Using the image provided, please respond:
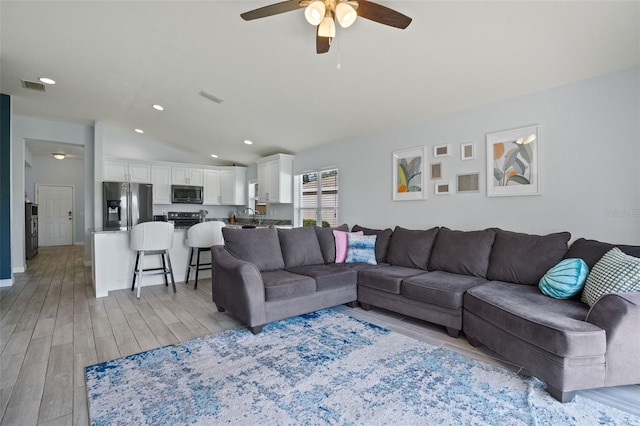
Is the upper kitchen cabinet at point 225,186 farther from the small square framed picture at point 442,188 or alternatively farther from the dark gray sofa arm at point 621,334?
the dark gray sofa arm at point 621,334

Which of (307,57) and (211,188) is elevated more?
(307,57)

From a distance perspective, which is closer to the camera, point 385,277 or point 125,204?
point 385,277

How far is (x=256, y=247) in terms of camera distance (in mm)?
3578

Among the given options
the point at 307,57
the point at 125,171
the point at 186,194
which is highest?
the point at 307,57

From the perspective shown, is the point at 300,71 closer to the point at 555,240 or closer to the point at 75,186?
the point at 555,240

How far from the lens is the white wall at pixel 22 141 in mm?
5316

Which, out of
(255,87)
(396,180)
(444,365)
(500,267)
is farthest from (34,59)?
(500,267)

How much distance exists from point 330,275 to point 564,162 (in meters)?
2.56

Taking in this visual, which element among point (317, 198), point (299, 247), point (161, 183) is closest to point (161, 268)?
point (299, 247)

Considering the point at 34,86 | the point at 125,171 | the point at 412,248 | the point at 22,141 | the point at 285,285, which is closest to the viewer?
the point at 285,285

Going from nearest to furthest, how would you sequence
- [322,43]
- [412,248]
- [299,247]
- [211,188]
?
[322,43], [412,248], [299,247], [211,188]

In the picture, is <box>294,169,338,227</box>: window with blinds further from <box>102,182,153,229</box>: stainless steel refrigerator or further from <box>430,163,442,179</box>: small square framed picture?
<box>102,182,153,229</box>: stainless steel refrigerator

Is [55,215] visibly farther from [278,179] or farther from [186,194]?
[278,179]

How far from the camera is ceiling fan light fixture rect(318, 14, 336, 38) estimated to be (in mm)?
2039
